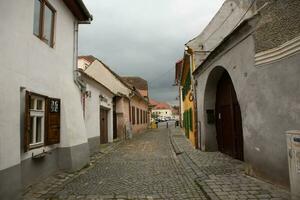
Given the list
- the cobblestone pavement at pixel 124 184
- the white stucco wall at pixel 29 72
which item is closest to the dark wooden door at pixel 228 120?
the cobblestone pavement at pixel 124 184

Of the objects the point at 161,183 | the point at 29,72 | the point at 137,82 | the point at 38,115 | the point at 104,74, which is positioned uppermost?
the point at 137,82

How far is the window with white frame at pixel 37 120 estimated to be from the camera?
6.07m

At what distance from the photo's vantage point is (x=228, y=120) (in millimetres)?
8977

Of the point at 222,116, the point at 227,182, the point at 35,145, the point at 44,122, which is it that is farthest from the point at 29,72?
the point at 222,116

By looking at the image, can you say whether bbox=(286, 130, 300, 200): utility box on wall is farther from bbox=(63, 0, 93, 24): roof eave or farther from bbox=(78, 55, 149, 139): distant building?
bbox=(78, 55, 149, 139): distant building

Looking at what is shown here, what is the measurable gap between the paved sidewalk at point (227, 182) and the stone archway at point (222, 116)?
2.20 ft

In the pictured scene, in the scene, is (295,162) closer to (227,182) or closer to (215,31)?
(227,182)

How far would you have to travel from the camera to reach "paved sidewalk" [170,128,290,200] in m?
4.72

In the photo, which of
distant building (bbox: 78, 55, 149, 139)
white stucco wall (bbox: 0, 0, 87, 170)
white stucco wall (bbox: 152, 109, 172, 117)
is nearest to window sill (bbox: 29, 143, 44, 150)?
white stucco wall (bbox: 0, 0, 87, 170)

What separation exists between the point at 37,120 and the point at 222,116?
637 cm

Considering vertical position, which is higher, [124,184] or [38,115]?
[38,115]

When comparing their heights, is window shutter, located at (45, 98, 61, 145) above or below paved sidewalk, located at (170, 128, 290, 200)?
above

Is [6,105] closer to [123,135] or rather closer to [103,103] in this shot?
[103,103]

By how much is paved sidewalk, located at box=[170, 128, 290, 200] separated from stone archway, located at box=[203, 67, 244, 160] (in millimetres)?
671
